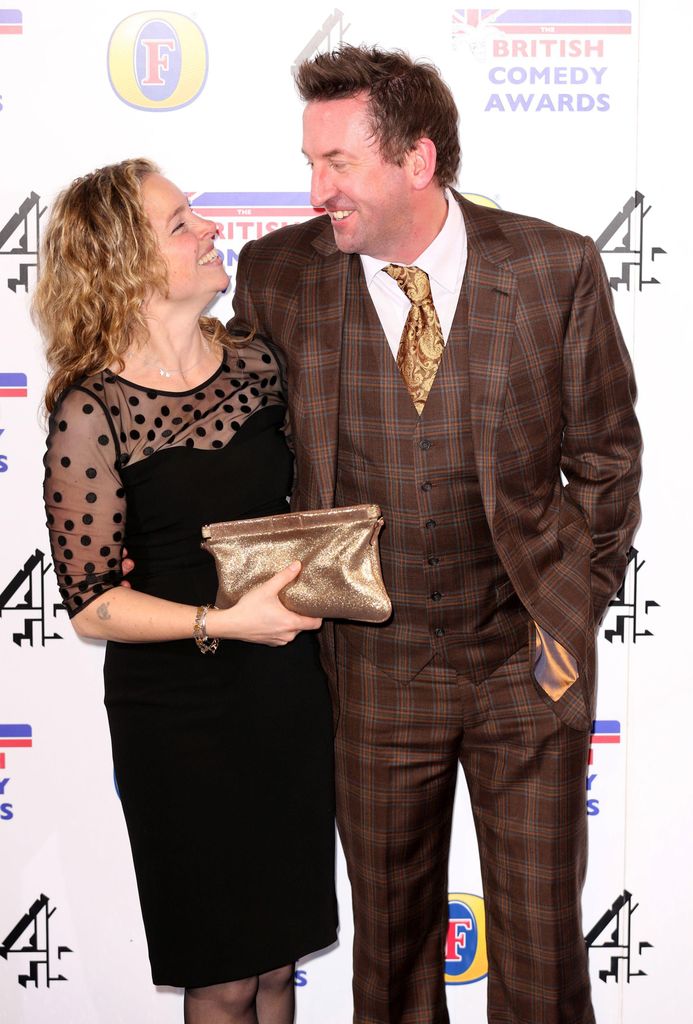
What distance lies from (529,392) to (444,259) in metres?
0.31

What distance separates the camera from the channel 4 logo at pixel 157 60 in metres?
2.52

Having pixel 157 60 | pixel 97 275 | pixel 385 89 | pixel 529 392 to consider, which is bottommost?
pixel 529 392

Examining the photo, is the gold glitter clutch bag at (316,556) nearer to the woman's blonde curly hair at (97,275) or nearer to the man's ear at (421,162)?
the woman's blonde curly hair at (97,275)

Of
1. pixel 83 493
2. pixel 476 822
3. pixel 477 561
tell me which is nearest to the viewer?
pixel 83 493

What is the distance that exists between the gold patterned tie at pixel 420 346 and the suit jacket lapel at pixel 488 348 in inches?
2.8

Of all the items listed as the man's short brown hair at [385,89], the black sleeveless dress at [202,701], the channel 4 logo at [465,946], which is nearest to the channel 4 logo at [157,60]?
the man's short brown hair at [385,89]

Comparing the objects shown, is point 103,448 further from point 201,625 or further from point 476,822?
point 476,822

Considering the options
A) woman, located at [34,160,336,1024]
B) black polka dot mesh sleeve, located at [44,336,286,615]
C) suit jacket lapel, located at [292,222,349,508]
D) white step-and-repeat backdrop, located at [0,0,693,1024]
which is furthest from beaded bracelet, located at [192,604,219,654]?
white step-and-repeat backdrop, located at [0,0,693,1024]

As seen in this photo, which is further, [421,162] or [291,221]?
[291,221]

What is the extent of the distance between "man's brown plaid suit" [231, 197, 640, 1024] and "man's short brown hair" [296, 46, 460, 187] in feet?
0.63

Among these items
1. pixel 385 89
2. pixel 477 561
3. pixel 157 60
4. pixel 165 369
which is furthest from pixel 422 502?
pixel 157 60

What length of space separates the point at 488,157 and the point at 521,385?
746 millimetres

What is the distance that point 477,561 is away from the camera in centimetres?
213

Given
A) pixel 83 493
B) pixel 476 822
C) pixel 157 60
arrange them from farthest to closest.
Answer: pixel 157 60
pixel 476 822
pixel 83 493
